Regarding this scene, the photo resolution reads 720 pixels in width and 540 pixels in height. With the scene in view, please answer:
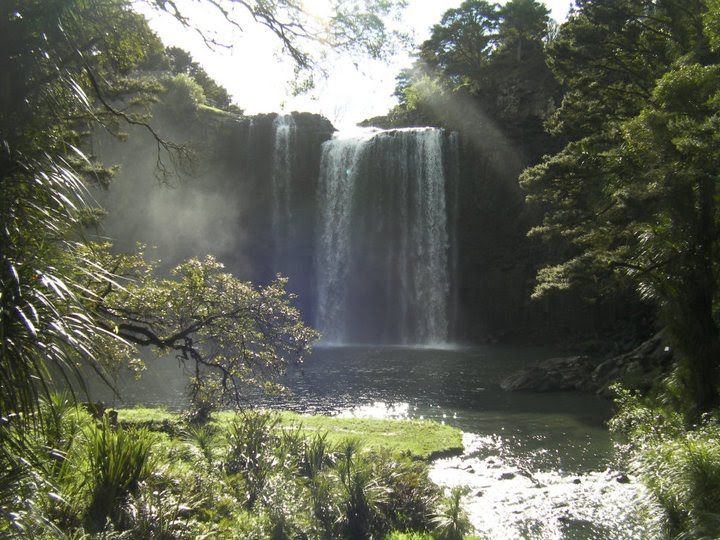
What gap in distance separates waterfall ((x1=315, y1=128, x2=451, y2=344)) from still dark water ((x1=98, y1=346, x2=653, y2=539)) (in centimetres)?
713

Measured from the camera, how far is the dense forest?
4363 millimetres

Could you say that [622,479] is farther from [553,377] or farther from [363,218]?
[363,218]

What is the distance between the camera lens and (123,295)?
36.7 feet

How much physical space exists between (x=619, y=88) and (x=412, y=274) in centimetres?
2286

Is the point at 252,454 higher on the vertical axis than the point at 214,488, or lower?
higher

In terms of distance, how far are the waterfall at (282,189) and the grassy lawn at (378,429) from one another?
28050 millimetres

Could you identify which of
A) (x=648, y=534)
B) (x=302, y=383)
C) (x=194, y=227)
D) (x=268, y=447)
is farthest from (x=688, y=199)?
(x=194, y=227)

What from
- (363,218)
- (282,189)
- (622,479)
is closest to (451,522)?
(622,479)

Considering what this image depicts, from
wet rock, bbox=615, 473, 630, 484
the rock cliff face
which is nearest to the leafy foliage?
the rock cliff face

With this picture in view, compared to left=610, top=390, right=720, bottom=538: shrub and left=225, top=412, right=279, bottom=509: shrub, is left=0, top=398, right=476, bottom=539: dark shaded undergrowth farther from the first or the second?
left=610, top=390, right=720, bottom=538: shrub

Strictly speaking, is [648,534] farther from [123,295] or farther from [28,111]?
[123,295]

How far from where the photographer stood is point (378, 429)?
53.2 feet

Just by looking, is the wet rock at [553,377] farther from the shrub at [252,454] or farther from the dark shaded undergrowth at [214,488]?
the shrub at [252,454]

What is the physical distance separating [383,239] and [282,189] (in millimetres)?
9431
